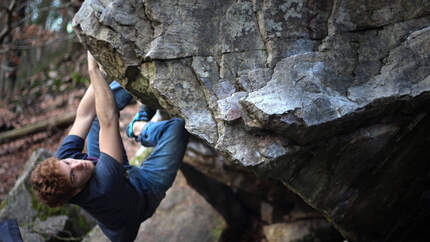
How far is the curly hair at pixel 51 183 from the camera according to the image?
2.36 meters

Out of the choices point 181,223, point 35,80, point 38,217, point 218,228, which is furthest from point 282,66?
point 35,80

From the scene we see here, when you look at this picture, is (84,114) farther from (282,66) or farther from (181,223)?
(181,223)

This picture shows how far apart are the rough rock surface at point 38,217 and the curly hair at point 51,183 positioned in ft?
6.65

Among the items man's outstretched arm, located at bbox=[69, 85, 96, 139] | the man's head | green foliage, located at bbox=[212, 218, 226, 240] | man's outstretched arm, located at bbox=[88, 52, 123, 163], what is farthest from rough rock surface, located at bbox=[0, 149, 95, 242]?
man's outstretched arm, located at bbox=[88, 52, 123, 163]

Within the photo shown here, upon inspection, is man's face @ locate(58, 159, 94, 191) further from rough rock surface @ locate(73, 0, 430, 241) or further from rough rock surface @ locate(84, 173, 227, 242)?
rough rock surface @ locate(84, 173, 227, 242)

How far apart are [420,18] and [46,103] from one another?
9.09 meters

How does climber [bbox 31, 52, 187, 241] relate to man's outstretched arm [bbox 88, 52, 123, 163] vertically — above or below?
below

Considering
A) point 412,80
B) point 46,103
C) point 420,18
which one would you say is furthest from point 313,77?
point 46,103

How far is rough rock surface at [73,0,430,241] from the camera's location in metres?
2.22

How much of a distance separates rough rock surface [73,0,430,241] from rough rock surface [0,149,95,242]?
2713mm

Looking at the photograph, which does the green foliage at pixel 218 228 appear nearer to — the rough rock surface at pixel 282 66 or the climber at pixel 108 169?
the climber at pixel 108 169

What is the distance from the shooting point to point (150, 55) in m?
2.35

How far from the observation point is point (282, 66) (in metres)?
2.27

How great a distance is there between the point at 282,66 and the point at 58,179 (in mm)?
1784
